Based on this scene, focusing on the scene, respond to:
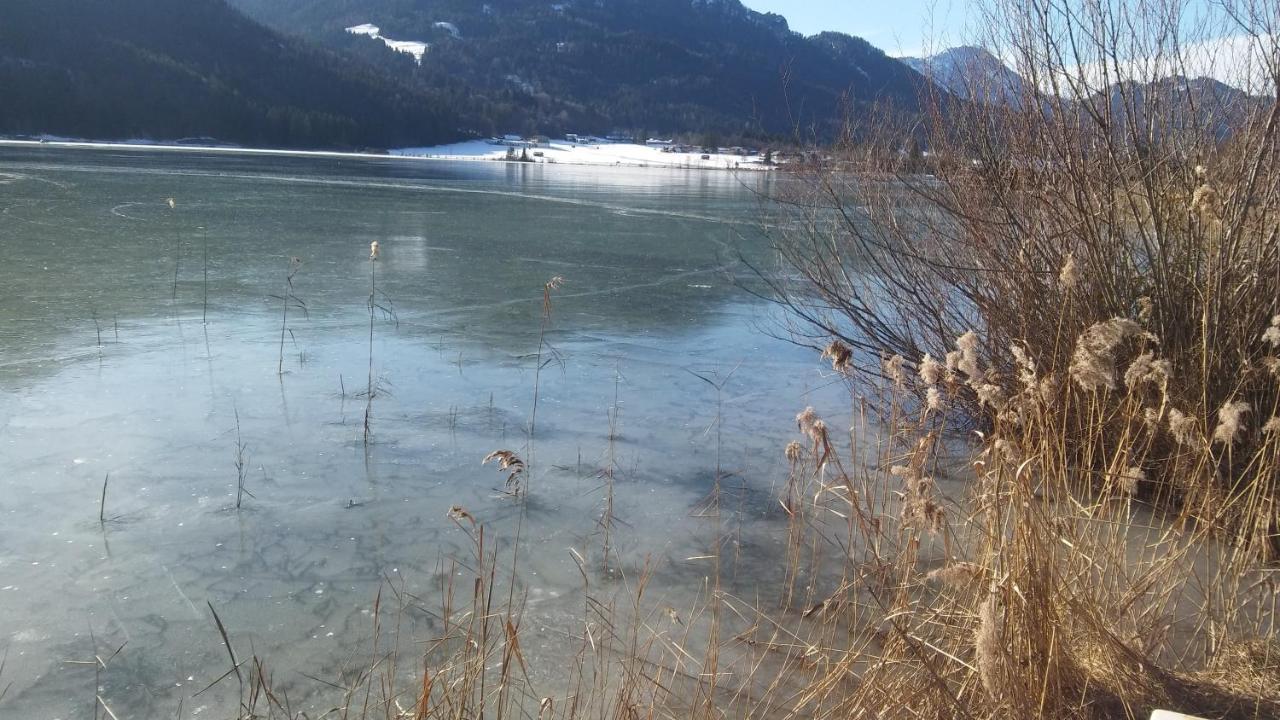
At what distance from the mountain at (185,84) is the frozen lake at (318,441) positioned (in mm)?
74113

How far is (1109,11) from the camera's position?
14.4 ft

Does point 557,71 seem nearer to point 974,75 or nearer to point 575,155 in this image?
point 575,155

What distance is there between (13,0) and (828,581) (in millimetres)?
106617

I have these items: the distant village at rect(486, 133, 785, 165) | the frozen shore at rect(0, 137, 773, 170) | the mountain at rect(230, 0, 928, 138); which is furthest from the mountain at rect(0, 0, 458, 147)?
the mountain at rect(230, 0, 928, 138)

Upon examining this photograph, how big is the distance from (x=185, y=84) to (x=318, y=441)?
3736 inches

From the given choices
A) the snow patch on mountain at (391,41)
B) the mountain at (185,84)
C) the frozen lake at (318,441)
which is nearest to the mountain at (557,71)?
the snow patch on mountain at (391,41)

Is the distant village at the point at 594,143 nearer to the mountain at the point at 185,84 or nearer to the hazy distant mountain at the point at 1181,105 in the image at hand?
the mountain at the point at 185,84

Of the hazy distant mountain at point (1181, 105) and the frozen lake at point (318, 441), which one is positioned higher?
the hazy distant mountain at point (1181, 105)

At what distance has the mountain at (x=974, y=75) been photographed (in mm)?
5211

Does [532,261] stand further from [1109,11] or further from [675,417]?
[1109,11]

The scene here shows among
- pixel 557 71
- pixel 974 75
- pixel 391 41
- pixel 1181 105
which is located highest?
pixel 391 41

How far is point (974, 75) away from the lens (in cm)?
563

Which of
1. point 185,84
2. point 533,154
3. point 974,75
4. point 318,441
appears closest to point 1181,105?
point 974,75

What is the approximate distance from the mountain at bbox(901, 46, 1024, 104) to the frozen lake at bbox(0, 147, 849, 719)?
91.7 inches
